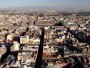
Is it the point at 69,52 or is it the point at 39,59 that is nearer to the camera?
the point at 39,59

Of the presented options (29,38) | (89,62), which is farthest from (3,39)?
(89,62)

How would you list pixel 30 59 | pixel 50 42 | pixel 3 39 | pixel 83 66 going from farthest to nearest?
1. pixel 3 39
2. pixel 50 42
3. pixel 30 59
4. pixel 83 66

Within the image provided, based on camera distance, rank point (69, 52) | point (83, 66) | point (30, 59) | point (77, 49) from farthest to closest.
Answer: point (77, 49) → point (69, 52) → point (30, 59) → point (83, 66)

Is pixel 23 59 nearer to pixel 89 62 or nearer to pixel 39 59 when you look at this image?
pixel 39 59

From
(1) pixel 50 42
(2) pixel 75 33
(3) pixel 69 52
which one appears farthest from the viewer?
(2) pixel 75 33

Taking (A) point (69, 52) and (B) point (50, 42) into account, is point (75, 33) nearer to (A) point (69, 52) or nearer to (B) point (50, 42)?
(B) point (50, 42)

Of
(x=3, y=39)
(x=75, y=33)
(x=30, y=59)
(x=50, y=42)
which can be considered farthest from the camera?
(x=75, y=33)

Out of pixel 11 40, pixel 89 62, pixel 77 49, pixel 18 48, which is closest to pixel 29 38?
pixel 11 40

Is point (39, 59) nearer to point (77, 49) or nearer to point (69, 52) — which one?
point (69, 52)

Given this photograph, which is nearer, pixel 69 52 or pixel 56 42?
pixel 69 52
